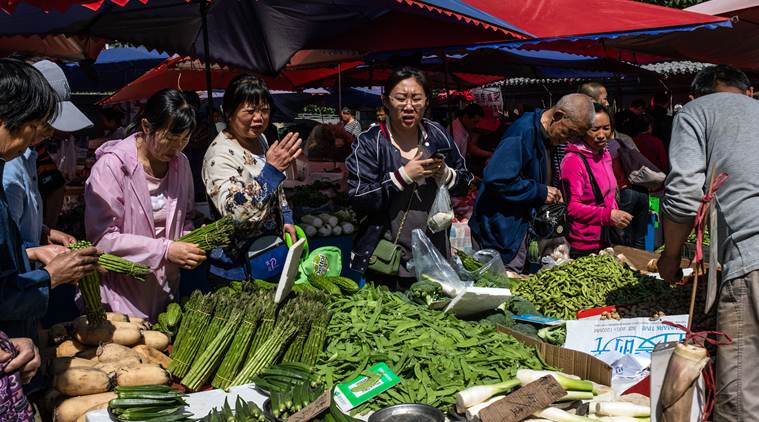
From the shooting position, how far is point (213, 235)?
11.1 feet

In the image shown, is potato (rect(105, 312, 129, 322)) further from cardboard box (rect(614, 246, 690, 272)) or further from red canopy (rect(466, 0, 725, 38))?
red canopy (rect(466, 0, 725, 38))

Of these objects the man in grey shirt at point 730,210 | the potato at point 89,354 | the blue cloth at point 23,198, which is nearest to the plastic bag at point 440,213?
the man in grey shirt at point 730,210

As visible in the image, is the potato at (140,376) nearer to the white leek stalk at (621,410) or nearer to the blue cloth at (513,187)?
the white leek stalk at (621,410)

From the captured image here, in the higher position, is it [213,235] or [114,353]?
[213,235]

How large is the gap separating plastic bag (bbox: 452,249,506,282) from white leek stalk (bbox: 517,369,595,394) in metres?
1.18

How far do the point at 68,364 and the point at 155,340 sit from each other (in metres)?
0.42

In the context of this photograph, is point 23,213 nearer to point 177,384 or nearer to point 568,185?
point 177,384

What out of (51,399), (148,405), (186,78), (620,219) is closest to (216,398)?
(148,405)

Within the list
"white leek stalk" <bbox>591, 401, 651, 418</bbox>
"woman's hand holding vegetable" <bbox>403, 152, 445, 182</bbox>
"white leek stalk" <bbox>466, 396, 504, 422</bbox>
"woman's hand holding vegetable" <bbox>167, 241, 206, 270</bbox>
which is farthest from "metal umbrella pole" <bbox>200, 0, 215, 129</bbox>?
"white leek stalk" <bbox>591, 401, 651, 418</bbox>

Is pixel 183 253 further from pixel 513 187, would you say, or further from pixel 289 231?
pixel 513 187

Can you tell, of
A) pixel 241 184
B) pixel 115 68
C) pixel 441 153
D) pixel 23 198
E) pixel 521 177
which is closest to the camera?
pixel 23 198

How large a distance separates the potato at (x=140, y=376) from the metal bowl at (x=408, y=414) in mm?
918

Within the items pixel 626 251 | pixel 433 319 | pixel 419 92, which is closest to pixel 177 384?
pixel 433 319

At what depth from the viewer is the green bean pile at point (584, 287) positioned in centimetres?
409
